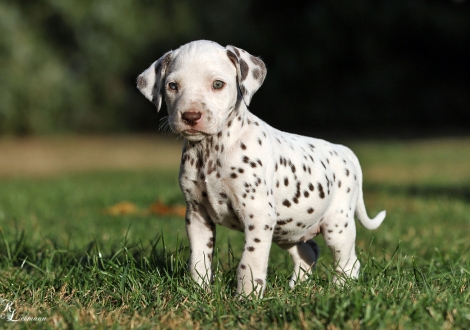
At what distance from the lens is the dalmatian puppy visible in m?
4.22

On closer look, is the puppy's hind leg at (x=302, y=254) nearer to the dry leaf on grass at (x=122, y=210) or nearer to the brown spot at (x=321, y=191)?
the brown spot at (x=321, y=191)

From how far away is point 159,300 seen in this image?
413 cm

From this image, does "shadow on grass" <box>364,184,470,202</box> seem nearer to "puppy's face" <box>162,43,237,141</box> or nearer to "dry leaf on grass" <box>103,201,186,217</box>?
"dry leaf on grass" <box>103,201,186,217</box>

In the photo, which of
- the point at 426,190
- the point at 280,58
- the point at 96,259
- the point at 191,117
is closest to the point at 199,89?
the point at 191,117

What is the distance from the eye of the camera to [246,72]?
4410mm

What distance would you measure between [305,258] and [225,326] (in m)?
1.59

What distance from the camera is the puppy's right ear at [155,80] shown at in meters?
4.46

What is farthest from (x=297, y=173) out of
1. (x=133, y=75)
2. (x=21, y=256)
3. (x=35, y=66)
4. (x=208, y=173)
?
(x=133, y=75)

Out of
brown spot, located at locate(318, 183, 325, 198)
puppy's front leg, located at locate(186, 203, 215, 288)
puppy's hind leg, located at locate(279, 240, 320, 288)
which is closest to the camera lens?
puppy's front leg, located at locate(186, 203, 215, 288)

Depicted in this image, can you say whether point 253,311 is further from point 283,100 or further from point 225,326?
point 283,100

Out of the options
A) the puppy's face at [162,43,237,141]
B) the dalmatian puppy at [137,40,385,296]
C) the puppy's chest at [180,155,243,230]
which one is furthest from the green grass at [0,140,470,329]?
the puppy's face at [162,43,237,141]

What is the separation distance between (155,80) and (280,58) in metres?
21.2

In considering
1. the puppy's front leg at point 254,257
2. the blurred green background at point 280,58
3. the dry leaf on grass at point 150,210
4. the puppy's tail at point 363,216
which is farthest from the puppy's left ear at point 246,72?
the blurred green background at point 280,58

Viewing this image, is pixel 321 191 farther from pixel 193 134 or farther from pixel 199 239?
pixel 193 134
